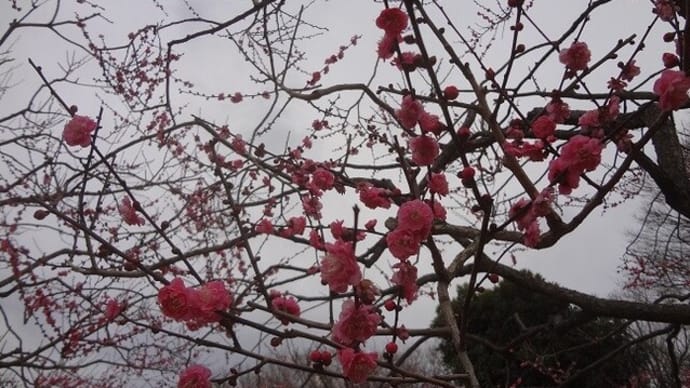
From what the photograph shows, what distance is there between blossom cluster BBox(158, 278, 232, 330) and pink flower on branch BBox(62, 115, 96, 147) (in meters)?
0.93

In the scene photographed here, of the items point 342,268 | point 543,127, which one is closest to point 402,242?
point 342,268

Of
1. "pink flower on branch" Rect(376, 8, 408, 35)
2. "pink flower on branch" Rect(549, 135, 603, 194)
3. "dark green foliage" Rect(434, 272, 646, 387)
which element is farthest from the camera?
"dark green foliage" Rect(434, 272, 646, 387)

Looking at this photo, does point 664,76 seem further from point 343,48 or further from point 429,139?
point 343,48

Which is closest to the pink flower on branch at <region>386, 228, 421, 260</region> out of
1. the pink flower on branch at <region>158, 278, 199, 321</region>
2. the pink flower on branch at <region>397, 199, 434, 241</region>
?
the pink flower on branch at <region>397, 199, 434, 241</region>

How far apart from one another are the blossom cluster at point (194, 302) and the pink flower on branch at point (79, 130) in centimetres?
93

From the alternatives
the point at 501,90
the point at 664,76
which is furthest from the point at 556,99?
the point at 664,76

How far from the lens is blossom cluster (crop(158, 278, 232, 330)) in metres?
1.43

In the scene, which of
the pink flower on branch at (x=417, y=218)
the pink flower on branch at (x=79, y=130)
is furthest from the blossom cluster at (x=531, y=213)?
the pink flower on branch at (x=79, y=130)

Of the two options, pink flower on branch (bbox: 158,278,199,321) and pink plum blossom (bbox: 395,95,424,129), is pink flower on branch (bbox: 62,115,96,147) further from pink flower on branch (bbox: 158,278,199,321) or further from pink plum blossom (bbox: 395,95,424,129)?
pink plum blossom (bbox: 395,95,424,129)

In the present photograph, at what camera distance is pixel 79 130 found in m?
2.05

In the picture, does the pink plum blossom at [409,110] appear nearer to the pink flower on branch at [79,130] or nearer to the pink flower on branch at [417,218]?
the pink flower on branch at [417,218]

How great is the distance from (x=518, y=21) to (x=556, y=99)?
551 millimetres

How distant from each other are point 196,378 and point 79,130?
1.16 metres

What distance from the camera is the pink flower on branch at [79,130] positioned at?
2.05 m
